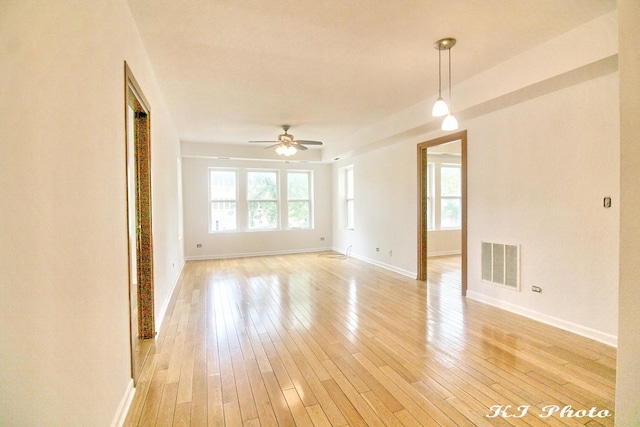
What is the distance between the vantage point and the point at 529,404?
1969mm

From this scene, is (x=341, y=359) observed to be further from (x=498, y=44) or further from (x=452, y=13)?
(x=498, y=44)

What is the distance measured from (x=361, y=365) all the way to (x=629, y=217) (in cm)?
196

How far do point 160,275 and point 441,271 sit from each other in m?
4.78

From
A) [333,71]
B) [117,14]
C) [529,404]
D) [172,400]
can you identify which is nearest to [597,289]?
[529,404]

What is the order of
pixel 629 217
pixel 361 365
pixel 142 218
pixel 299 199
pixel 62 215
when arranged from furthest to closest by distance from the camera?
pixel 299 199
pixel 142 218
pixel 361 365
pixel 629 217
pixel 62 215

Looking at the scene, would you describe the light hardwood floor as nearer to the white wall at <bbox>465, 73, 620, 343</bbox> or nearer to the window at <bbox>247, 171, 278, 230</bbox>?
the white wall at <bbox>465, 73, 620, 343</bbox>

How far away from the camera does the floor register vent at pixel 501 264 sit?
3.61m

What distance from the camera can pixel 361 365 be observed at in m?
2.48

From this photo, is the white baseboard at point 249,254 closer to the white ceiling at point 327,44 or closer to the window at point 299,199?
the window at point 299,199

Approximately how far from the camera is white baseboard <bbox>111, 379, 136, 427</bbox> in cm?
174

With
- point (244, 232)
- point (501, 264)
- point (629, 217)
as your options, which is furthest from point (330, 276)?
point (629, 217)

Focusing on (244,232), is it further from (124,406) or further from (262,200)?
(124,406)

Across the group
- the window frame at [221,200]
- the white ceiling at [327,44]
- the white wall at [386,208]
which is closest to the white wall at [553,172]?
the white ceiling at [327,44]

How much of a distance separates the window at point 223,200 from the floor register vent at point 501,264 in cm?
584
